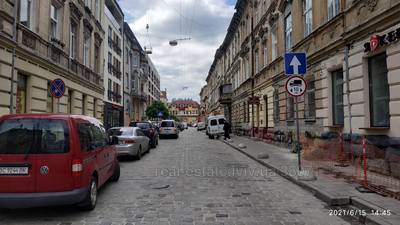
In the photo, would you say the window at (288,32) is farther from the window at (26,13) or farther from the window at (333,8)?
the window at (26,13)

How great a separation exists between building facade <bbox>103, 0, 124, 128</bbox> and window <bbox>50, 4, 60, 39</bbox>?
567 inches

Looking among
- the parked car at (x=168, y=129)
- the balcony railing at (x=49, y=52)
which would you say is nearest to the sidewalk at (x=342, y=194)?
the balcony railing at (x=49, y=52)

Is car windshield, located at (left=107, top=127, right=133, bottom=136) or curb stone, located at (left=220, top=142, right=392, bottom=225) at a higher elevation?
car windshield, located at (left=107, top=127, right=133, bottom=136)

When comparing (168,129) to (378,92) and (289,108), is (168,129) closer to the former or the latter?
(289,108)

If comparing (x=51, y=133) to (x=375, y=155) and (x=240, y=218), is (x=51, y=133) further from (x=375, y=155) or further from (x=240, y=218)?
(x=375, y=155)

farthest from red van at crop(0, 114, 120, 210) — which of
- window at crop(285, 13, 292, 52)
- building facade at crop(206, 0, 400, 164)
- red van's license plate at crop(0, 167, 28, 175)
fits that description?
window at crop(285, 13, 292, 52)

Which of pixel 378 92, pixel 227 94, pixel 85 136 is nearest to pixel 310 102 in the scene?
pixel 378 92

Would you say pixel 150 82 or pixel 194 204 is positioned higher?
pixel 150 82

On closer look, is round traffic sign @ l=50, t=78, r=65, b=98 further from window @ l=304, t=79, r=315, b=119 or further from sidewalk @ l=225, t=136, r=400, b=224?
window @ l=304, t=79, r=315, b=119

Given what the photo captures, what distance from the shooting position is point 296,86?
33.0 ft

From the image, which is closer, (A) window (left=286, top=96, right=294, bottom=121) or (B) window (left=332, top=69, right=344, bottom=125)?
(B) window (left=332, top=69, right=344, bottom=125)

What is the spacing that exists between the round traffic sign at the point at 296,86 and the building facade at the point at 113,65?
23.8 metres

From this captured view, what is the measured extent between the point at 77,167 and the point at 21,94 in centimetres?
945

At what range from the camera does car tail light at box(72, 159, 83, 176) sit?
5.91 meters
